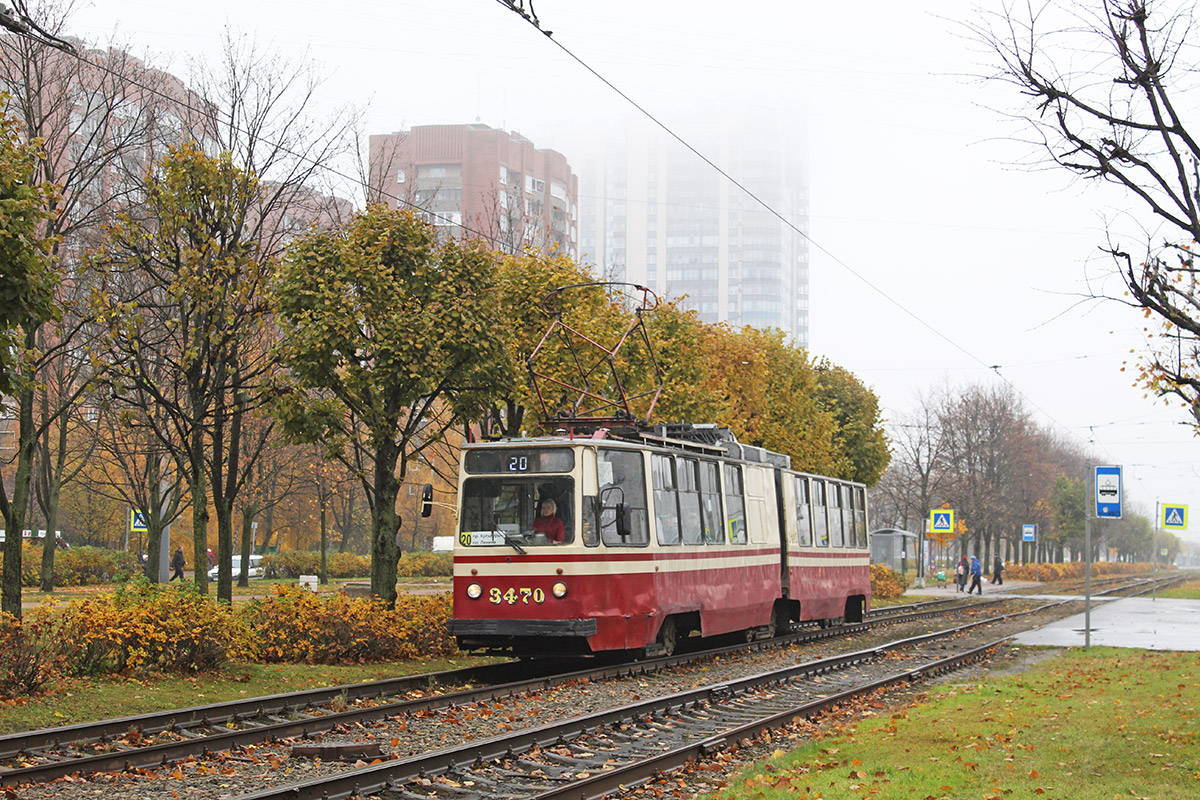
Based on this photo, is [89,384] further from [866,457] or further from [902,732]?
[866,457]

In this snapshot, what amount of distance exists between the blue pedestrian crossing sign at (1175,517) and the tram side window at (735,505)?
89.2 feet

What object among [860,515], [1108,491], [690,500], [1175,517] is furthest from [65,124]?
[1175,517]

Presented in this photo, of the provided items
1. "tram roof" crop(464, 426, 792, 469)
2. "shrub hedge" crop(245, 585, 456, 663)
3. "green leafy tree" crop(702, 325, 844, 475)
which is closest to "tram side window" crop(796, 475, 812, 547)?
"tram roof" crop(464, 426, 792, 469)

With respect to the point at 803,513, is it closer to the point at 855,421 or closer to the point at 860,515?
the point at 860,515

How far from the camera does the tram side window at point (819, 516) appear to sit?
24.6m

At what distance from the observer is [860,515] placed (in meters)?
27.9

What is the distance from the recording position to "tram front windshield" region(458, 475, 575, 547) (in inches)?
623

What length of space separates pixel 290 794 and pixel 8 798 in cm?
185

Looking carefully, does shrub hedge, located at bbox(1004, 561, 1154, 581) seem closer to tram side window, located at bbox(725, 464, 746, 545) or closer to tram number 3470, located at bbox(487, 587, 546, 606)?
tram side window, located at bbox(725, 464, 746, 545)

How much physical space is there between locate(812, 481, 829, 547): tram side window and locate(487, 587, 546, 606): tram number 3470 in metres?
10.1

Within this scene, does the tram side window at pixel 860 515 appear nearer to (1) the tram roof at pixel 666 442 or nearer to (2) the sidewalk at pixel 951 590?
(1) the tram roof at pixel 666 442

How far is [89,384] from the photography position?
53.0 feet

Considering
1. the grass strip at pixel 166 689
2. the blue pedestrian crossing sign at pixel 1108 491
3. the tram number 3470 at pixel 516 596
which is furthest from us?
the blue pedestrian crossing sign at pixel 1108 491

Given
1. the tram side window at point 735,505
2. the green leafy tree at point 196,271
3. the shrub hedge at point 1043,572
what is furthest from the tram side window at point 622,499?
the shrub hedge at point 1043,572
